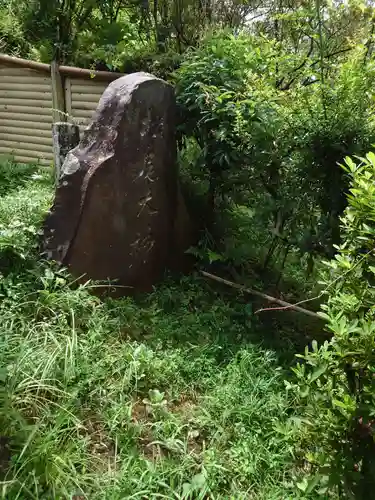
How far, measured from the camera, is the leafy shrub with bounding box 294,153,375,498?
1.88 m

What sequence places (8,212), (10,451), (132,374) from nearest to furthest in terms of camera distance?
1. (10,451)
2. (132,374)
3. (8,212)

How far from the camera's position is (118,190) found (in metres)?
3.78

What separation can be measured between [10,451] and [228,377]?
137cm

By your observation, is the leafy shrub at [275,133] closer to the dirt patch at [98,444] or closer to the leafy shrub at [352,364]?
the leafy shrub at [352,364]

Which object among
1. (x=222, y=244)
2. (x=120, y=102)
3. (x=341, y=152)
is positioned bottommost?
(x=222, y=244)

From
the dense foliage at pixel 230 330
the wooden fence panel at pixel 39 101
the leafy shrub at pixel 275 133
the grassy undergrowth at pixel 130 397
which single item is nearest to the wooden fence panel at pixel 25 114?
the wooden fence panel at pixel 39 101

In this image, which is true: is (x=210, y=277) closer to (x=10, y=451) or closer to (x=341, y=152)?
(x=341, y=152)

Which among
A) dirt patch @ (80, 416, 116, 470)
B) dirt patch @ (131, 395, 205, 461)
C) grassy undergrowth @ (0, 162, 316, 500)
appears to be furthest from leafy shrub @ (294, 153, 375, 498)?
dirt patch @ (80, 416, 116, 470)

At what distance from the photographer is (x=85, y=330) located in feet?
10.9

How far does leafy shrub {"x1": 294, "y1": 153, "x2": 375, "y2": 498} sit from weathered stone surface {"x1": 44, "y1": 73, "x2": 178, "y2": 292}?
2067 millimetres

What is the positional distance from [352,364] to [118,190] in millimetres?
2392

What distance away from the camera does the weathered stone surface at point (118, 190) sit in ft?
12.0

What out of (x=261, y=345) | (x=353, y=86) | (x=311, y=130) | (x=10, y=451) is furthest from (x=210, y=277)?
(x=10, y=451)

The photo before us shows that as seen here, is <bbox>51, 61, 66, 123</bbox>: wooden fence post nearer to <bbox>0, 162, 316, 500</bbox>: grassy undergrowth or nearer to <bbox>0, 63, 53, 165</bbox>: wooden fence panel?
<bbox>0, 63, 53, 165</bbox>: wooden fence panel
